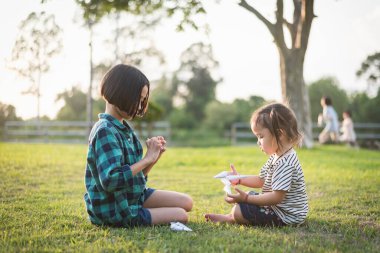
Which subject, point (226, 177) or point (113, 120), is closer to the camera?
point (113, 120)

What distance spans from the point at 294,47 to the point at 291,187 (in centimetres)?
974

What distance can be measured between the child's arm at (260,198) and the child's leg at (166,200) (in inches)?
20.1

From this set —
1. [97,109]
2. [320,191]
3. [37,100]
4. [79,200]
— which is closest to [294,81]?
[320,191]

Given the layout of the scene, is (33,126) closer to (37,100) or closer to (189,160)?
(37,100)

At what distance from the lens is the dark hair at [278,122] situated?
9.77 ft

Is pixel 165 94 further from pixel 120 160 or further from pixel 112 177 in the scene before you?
pixel 112 177

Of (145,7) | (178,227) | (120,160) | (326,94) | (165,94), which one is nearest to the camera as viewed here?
(120,160)

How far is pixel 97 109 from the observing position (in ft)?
99.1

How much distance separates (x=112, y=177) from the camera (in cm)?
261

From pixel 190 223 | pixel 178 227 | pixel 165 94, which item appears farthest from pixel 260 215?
pixel 165 94

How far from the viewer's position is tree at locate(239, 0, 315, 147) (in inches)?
453

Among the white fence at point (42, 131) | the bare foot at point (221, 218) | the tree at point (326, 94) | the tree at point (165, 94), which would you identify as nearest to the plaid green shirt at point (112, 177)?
the bare foot at point (221, 218)

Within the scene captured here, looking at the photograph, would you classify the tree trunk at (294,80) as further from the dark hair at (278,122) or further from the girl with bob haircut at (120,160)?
the girl with bob haircut at (120,160)

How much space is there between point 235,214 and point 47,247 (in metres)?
1.40
